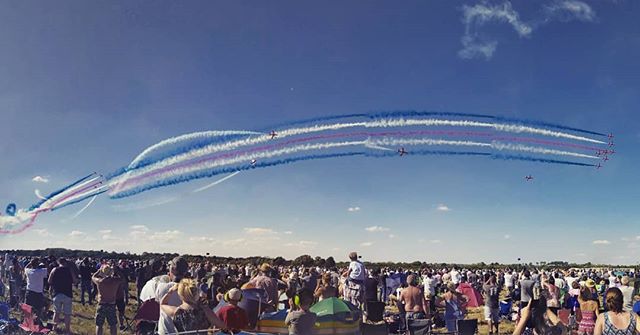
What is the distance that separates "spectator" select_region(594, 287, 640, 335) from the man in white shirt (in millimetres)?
5282

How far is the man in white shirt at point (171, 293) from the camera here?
275 inches

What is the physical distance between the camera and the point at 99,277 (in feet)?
33.8

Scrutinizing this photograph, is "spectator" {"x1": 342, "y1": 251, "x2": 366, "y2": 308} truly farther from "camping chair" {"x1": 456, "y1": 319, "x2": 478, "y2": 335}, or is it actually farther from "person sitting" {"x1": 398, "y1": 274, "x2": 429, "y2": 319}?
"camping chair" {"x1": 456, "y1": 319, "x2": 478, "y2": 335}

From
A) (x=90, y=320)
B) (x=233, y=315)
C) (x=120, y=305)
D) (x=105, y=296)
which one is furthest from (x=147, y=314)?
(x=90, y=320)

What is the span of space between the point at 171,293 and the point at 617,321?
573cm

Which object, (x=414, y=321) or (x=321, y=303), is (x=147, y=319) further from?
(x=414, y=321)

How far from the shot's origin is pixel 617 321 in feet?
18.6

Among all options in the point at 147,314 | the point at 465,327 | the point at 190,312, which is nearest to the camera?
the point at 190,312

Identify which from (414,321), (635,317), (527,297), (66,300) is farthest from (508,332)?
(66,300)

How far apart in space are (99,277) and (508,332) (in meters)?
11.1

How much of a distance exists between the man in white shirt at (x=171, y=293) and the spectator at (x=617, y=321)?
528cm

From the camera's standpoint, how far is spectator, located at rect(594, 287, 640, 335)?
5629 millimetres

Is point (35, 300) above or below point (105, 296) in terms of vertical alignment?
below

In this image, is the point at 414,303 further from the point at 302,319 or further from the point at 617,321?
the point at 617,321
